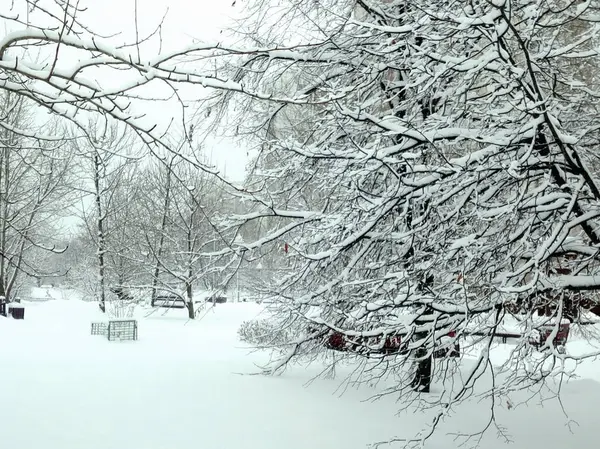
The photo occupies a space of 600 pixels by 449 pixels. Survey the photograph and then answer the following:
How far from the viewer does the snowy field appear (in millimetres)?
5324

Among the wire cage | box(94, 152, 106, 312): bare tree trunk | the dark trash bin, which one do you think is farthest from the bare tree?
box(94, 152, 106, 312): bare tree trunk

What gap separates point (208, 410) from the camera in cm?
632

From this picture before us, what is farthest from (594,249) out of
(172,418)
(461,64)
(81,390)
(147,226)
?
(147,226)

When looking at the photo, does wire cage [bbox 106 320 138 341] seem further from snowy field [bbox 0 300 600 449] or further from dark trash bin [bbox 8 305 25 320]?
dark trash bin [bbox 8 305 25 320]

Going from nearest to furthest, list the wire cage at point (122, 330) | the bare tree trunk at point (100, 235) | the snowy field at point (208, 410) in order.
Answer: the snowy field at point (208, 410) → the wire cage at point (122, 330) → the bare tree trunk at point (100, 235)

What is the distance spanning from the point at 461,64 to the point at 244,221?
3.26 meters

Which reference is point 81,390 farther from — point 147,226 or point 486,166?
point 147,226

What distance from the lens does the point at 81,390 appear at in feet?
22.9

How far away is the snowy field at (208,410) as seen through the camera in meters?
5.32

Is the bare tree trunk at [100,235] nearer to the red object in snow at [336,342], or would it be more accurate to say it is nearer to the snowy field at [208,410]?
the snowy field at [208,410]

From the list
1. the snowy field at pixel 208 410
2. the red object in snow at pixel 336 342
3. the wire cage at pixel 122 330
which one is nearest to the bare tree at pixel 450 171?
the snowy field at pixel 208 410

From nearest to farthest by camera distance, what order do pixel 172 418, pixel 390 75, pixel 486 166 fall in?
pixel 486 166 < pixel 172 418 < pixel 390 75

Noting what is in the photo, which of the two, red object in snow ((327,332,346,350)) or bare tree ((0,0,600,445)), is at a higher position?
bare tree ((0,0,600,445))

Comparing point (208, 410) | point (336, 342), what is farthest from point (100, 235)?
point (208, 410)
